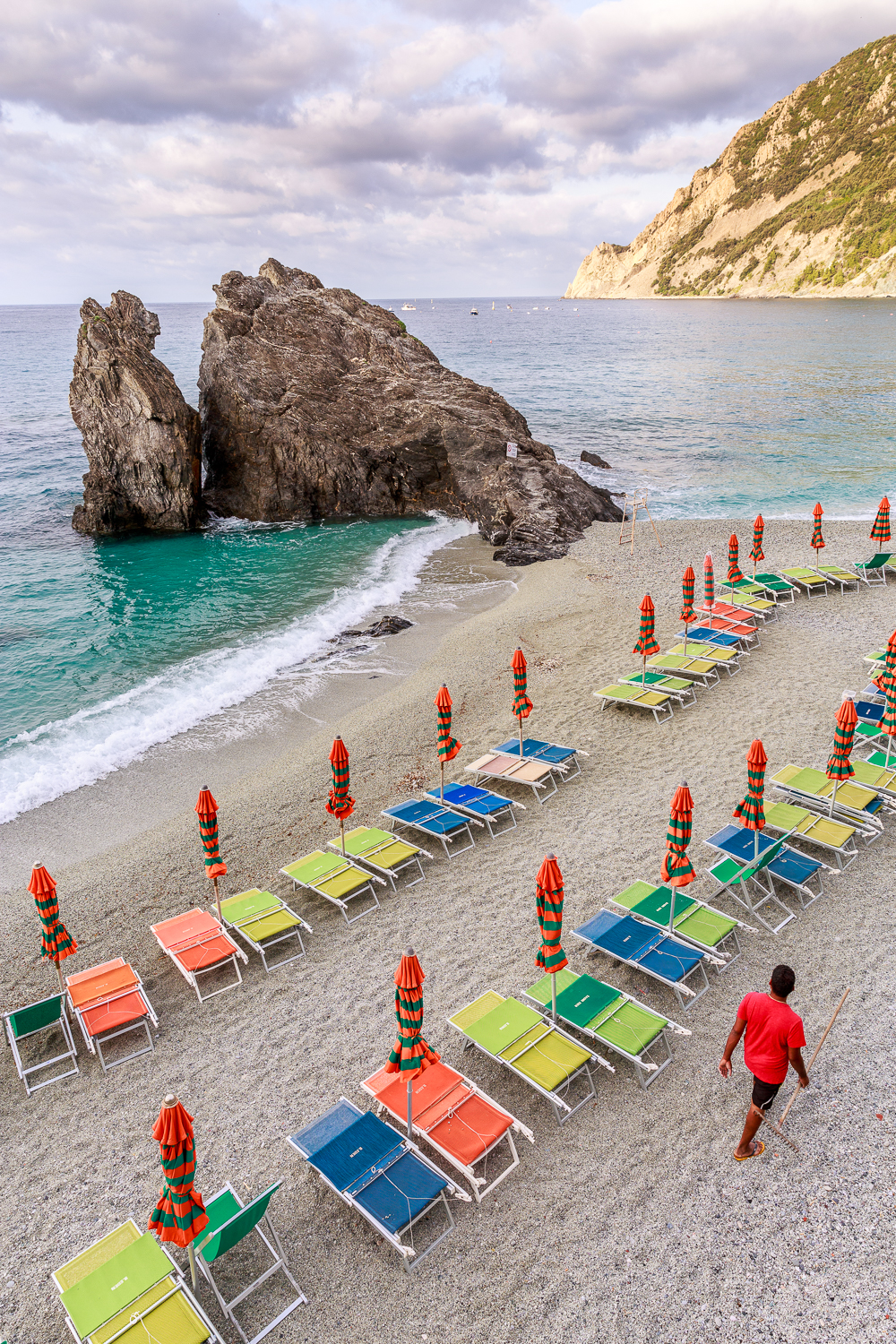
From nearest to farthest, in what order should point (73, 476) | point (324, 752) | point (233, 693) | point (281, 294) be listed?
point (324, 752) < point (233, 693) < point (281, 294) < point (73, 476)

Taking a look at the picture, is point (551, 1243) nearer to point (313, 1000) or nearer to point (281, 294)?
point (313, 1000)

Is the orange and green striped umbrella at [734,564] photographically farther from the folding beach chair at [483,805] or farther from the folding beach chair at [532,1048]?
the folding beach chair at [532,1048]

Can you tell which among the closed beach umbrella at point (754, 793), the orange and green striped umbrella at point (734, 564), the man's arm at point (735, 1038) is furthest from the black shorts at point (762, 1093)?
the orange and green striped umbrella at point (734, 564)

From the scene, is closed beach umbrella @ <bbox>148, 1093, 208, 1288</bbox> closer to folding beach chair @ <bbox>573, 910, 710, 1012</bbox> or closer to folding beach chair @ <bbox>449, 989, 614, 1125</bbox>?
folding beach chair @ <bbox>449, 989, 614, 1125</bbox>

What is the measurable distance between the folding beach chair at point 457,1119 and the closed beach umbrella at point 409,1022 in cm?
23

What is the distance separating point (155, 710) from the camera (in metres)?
17.5

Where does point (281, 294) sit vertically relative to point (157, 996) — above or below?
above

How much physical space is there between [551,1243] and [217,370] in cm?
3455

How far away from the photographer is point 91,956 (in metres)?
9.97

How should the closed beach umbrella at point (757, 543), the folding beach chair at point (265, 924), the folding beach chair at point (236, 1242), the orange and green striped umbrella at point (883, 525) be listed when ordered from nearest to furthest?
the folding beach chair at point (236, 1242) < the folding beach chair at point (265, 924) < the closed beach umbrella at point (757, 543) < the orange and green striped umbrella at point (883, 525)

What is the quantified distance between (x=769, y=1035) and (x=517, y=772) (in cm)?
687

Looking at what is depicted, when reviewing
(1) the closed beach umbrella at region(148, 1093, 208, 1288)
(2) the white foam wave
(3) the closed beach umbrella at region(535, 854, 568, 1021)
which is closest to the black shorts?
(3) the closed beach umbrella at region(535, 854, 568, 1021)

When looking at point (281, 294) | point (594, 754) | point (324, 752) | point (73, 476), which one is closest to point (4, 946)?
point (324, 752)

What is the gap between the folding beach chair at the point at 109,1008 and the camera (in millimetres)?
8188
